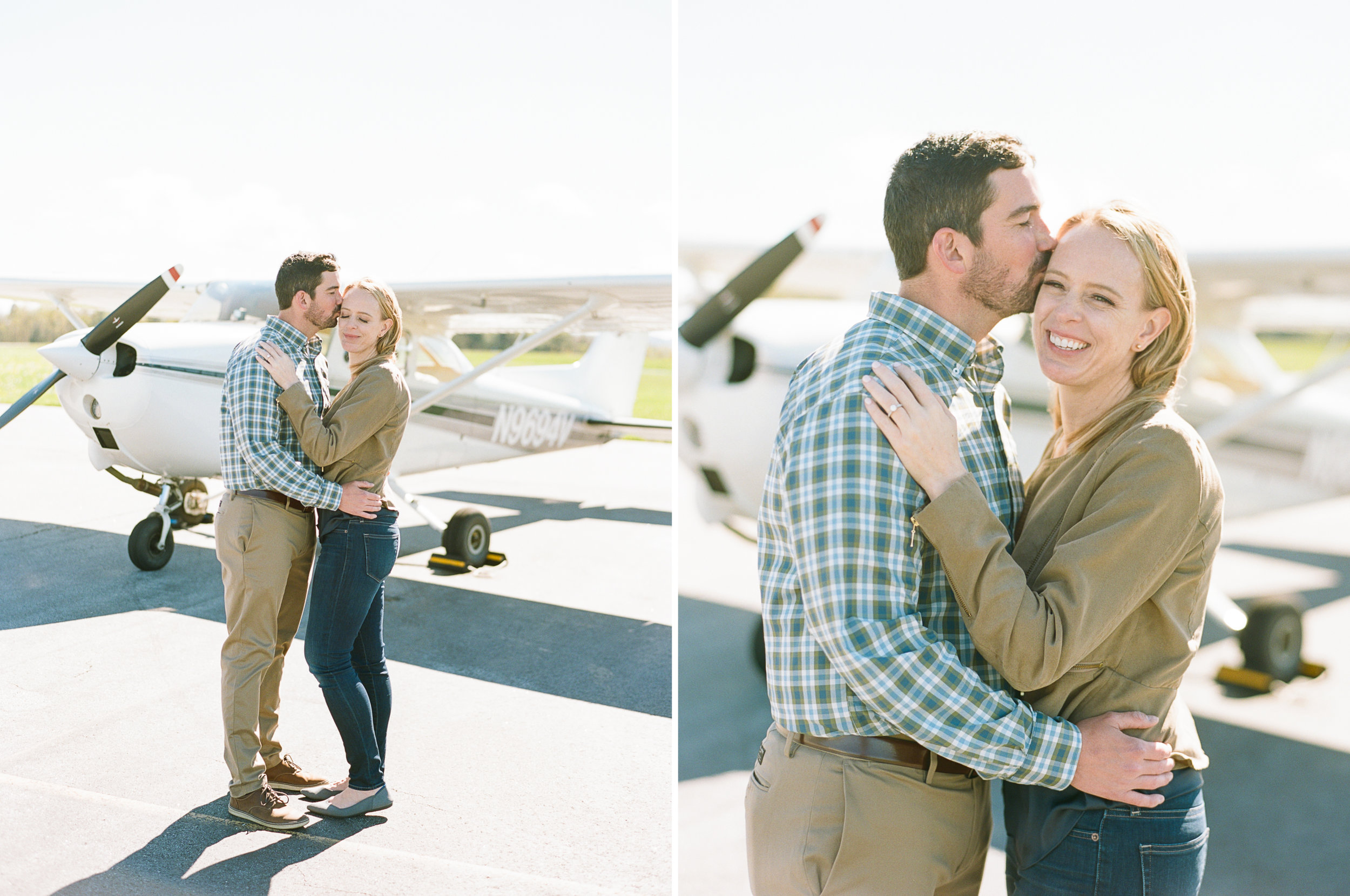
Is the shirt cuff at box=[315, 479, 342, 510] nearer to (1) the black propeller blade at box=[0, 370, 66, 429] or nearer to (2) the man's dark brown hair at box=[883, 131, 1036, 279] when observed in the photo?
(2) the man's dark brown hair at box=[883, 131, 1036, 279]

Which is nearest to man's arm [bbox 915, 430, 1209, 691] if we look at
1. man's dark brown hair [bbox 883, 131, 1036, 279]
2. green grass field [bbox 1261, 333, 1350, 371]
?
man's dark brown hair [bbox 883, 131, 1036, 279]

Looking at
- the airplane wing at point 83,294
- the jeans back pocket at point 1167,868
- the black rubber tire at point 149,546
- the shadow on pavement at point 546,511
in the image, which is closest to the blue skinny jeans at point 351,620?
the jeans back pocket at point 1167,868

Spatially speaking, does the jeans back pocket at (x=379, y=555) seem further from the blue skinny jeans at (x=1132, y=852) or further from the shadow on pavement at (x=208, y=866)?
the blue skinny jeans at (x=1132, y=852)

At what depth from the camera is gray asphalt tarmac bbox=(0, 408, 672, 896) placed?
263cm

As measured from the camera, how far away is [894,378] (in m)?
1.19

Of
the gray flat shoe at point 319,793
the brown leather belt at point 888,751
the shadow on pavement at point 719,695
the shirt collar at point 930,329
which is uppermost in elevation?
the shirt collar at point 930,329

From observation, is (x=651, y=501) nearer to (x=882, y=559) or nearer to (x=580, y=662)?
(x=580, y=662)

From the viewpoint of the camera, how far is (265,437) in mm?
2760

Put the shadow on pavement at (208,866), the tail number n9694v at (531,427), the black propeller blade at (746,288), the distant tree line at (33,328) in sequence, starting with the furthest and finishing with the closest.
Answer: the distant tree line at (33,328)
the tail number n9694v at (531,427)
the black propeller blade at (746,288)
the shadow on pavement at (208,866)

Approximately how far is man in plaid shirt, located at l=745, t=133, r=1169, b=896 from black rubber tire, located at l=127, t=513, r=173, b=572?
6.09 metres

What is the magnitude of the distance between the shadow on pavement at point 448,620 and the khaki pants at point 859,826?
2860mm

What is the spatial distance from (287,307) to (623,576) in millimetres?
4445

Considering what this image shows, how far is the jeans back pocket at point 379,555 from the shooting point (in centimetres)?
281

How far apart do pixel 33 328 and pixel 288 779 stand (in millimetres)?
23298
